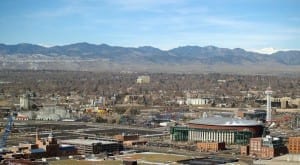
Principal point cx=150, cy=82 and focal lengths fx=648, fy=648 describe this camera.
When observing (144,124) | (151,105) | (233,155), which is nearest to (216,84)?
(151,105)

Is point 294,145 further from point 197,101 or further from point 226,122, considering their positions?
point 197,101

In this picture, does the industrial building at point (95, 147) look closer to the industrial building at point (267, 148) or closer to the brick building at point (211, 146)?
the brick building at point (211, 146)

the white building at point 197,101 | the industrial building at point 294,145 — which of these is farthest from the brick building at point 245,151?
the white building at point 197,101

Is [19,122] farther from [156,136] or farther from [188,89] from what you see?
[188,89]

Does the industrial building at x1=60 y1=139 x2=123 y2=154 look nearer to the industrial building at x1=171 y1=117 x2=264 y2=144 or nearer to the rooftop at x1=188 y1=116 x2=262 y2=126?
the industrial building at x1=171 y1=117 x2=264 y2=144

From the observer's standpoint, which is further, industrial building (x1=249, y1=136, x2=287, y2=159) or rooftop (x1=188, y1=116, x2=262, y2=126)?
rooftop (x1=188, y1=116, x2=262, y2=126)

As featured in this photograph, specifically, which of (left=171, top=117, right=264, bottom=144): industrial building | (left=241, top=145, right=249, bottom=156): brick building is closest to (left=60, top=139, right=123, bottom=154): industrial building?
(left=241, top=145, right=249, bottom=156): brick building

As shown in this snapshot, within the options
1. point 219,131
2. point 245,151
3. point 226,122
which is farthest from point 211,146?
point 226,122

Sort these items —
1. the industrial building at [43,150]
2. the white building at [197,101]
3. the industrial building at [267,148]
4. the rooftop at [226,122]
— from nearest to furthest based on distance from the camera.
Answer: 1. the industrial building at [43,150]
2. the industrial building at [267,148]
3. the rooftop at [226,122]
4. the white building at [197,101]
